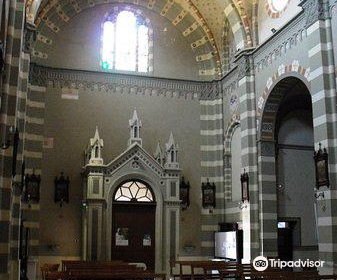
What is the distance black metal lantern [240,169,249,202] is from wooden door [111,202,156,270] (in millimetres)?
3164

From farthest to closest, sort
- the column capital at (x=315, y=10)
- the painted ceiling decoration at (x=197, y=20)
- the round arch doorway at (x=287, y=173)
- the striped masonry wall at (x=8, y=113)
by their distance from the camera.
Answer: the painted ceiling decoration at (x=197, y=20) → the round arch doorway at (x=287, y=173) → the column capital at (x=315, y=10) → the striped masonry wall at (x=8, y=113)

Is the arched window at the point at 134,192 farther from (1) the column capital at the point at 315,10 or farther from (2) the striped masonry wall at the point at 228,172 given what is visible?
(1) the column capital at the point at 315,10

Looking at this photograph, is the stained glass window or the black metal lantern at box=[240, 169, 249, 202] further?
the black metal lantern at box=[240, 169, 249, 202]

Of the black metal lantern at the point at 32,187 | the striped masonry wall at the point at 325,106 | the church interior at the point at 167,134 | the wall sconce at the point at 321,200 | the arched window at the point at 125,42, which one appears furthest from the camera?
the arched window at the point at 125,42

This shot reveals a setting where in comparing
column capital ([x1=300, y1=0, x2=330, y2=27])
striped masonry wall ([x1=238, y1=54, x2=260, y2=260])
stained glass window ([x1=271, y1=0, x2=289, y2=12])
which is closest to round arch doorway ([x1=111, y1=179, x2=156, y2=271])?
striped masonry wall ([x1=238, y1=54, x2=260, y2=260])

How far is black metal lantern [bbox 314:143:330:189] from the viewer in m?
12.2

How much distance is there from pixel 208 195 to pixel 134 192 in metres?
2.80

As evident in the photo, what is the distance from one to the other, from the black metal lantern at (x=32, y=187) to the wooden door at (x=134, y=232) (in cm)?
259

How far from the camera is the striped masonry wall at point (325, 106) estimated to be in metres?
11.9

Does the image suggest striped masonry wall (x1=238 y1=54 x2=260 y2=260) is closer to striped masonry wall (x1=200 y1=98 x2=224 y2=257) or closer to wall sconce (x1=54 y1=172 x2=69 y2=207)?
striped masonry wall (x1=200 y1=98 x2=224 y2=257)

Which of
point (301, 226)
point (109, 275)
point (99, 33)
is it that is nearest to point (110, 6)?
point (99, 33)

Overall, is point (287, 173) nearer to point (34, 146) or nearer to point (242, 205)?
point (242, 205)

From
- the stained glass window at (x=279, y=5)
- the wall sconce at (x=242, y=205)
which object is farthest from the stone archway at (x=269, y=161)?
the stained glass window at (x=279, y=5)

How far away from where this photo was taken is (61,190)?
685 inches
